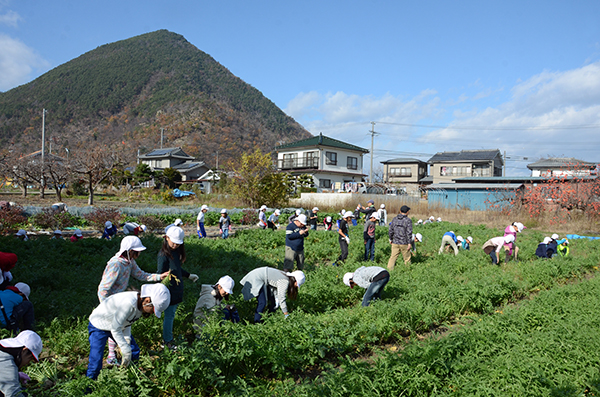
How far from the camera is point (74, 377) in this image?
4.07 meters

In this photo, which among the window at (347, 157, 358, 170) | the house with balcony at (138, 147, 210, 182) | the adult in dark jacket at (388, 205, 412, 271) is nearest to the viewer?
the adult in dark jacket at (388, 205, 412, 271)

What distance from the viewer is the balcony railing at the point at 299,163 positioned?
3869 cm

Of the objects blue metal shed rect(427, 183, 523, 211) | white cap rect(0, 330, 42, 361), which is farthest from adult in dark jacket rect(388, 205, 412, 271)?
blue metal shed rect(427, 183, 523, 211)

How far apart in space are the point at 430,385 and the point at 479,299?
3364mm

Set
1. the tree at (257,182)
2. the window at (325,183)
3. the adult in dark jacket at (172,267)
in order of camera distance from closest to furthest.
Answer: the adult in dark jacket at (172,267)
the tree at (257,182)
the window at (325,183)

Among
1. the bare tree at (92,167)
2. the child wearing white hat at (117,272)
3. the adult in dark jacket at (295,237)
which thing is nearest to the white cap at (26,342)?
the child wearing white hat at (117,272)

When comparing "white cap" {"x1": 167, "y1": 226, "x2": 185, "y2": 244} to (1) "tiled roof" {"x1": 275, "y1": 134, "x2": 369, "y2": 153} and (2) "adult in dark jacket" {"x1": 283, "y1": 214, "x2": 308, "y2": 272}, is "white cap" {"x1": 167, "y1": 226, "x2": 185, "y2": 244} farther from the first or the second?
(1) "tiled roof" {"x1": 275, "y1": 134, "x2": 369, "y2": 153}

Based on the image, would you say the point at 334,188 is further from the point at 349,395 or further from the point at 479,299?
the point at 349,395

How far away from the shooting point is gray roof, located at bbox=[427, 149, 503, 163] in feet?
153

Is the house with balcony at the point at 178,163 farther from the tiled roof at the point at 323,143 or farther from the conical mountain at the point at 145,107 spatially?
the tiled roof at the point at 323,143

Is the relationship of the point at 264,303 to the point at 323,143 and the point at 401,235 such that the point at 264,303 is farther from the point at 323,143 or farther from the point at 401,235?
the point at 323,143

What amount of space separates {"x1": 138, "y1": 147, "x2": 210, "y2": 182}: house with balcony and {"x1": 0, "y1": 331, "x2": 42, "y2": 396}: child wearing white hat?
4607 centimetres

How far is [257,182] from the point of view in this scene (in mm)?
24719

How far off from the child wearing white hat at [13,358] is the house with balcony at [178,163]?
46.1 meters
